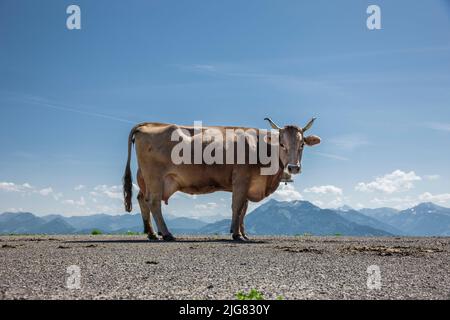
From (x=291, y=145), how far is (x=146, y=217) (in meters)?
5.90

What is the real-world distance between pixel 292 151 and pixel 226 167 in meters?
2.42

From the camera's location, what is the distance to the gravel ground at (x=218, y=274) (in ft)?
23.3

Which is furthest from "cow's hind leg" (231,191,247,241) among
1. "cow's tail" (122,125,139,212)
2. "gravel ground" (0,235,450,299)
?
"gravel ground" (0,235,450,299)

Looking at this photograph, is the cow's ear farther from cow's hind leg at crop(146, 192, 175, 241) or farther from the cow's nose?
cow's hind leg at crop(146, 192, 175, 241)

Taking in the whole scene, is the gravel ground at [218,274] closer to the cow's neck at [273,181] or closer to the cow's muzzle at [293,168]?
the cow's muzzle at [293,168]

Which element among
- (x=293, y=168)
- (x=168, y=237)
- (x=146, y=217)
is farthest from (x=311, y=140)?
(x=146, y=217)

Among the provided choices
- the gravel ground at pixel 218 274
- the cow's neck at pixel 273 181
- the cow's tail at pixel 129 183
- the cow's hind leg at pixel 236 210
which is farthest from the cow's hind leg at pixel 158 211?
the gravel ground at pixel 218 274

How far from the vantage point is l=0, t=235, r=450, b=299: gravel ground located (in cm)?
711
